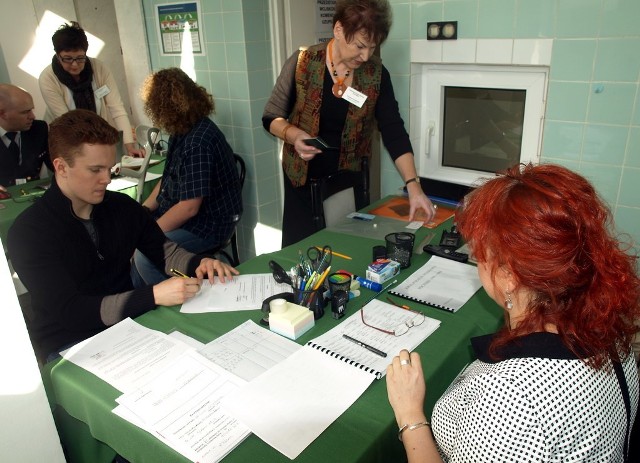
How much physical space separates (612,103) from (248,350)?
189 centimetres

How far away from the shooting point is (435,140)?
2.93m

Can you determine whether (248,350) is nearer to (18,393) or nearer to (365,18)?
(18,393)

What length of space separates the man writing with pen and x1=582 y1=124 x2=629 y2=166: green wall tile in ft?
5.60

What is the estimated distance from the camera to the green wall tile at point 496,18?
92.0 inches

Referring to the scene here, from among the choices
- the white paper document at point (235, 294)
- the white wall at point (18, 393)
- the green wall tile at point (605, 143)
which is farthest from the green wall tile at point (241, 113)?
the white wall at point (18, 393)

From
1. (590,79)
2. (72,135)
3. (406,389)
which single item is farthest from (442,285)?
(72,135)

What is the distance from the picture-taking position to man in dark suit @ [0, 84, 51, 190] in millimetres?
3086

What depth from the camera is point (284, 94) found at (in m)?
2.52

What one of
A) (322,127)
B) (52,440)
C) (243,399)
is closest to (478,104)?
(322,127)

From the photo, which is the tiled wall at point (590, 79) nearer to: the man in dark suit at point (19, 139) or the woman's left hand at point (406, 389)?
the woman's left hand at point (406, 389)

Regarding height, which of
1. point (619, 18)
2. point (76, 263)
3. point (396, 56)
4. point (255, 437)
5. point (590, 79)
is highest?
point (619, 18)

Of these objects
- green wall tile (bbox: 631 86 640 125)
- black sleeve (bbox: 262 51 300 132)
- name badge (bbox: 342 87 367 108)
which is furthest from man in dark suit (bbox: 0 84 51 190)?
green wall tile (bbox: 631 86 640 125)

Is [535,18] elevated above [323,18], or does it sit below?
below

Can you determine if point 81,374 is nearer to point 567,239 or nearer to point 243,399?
point 243,399
